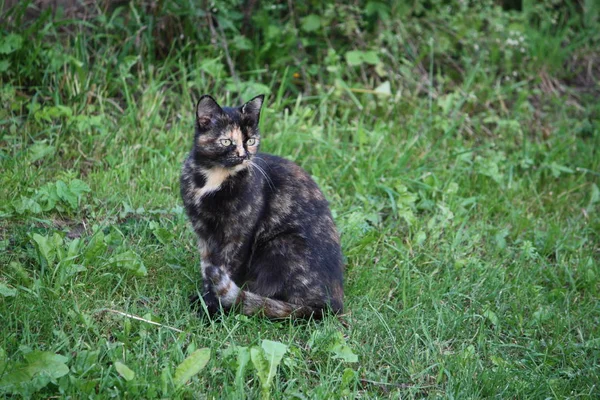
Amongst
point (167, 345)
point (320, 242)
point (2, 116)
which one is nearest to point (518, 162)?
point (320, 242)

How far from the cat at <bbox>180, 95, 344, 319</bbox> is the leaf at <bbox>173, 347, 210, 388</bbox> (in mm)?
555

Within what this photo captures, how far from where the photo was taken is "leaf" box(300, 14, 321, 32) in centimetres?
664

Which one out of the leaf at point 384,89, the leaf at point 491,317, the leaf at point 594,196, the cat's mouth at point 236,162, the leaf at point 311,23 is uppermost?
the cat's mouth at point 236,162

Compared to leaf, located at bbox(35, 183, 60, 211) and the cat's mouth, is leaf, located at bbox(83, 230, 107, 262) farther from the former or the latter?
the cat's mouth

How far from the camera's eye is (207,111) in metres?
3.98

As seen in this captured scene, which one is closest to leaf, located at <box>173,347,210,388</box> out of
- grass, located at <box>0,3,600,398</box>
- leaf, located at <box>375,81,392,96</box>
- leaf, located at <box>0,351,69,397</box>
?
grass, located at <box>0,3,600,398</box>

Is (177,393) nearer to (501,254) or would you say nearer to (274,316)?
(274,316)

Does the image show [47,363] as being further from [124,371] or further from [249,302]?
[249,302]

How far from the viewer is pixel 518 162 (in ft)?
20.4

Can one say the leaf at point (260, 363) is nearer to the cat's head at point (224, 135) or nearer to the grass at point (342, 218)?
the grass at point (342, 218)

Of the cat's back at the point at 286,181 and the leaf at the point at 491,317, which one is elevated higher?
the cat's back at the point at 286,181

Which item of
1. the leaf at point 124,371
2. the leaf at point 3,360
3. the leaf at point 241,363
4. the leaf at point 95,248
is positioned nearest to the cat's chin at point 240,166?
the leaf at point 95,248

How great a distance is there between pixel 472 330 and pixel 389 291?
0.57 metres

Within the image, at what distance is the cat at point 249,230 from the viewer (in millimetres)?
3967
